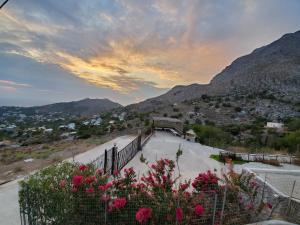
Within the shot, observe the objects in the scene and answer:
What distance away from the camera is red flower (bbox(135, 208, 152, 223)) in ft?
11.1

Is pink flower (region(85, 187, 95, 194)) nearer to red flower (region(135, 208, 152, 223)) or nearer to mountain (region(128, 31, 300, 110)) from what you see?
red flower (region(135, 208, 152, 223))

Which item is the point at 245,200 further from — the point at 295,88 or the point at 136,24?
the point at 295,88

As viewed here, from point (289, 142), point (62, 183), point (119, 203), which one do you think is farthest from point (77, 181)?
point (289, 142)

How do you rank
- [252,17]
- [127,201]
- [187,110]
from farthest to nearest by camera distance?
1. [187,110]
2. [252,17]
3. [127,201]

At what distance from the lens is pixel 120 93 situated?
129ft

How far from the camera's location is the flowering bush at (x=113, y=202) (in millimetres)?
3797

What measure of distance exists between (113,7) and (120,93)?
28963mm

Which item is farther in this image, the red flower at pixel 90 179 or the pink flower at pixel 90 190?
the red flower at pixel 90 179

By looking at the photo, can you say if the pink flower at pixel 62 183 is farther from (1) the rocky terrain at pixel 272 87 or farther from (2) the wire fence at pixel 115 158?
(1) the rocky terrain at pixel 272 87

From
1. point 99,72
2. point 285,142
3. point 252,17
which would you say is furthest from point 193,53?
point 285,142

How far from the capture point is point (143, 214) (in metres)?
3.43

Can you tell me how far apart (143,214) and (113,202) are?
599mm

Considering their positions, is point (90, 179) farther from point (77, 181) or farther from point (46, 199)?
point (46, 199)

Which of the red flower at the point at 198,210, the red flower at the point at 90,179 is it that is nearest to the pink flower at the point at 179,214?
the red flower at the point at 198,210
